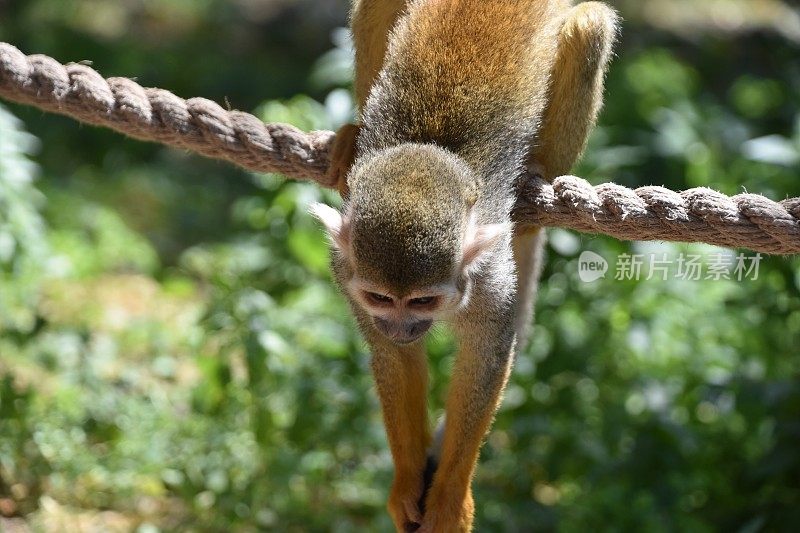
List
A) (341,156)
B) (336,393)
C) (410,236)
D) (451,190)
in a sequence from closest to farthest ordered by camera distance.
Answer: (410,236)
(451,190)
(341,156)
(336,393)

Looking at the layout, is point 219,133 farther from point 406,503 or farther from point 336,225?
point 406,503

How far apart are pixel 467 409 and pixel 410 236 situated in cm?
87

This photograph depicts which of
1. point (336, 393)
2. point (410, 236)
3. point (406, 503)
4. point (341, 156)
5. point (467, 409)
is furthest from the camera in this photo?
point (336, 393)

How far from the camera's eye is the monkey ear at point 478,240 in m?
3.52

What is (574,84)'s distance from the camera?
13.6 ft

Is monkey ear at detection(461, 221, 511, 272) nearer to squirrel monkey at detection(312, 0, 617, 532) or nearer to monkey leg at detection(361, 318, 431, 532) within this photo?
squirrel monkey at detection(312, 0, 617, 532)

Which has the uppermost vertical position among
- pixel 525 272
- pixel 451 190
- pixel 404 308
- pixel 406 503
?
pixel 451 190

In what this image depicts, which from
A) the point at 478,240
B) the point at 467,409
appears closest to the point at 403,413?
the point at 467,409

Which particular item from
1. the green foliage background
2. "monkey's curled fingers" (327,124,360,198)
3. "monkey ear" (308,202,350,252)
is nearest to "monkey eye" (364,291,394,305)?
"monkey ear" (308,202,350,252)

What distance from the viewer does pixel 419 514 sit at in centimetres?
398

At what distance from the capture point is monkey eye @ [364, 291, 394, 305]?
3.54 metres

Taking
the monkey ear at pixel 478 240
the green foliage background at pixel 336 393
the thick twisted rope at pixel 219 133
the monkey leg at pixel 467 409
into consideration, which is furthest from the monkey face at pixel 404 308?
the green foliage background at pixel 336 393

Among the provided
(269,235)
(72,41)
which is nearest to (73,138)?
(72,41)

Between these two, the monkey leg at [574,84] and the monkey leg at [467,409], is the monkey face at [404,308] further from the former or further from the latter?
the monkey leg at [574,84]
